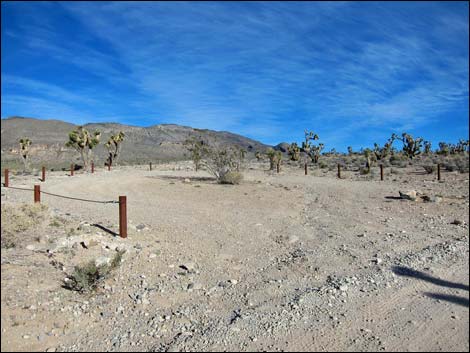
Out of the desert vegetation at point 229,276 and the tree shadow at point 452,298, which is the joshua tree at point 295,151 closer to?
the desert vegetation at point 229,276

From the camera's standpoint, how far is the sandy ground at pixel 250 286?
14.9ft

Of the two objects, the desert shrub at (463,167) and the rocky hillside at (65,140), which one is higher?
the rocky hillside at (65,140)

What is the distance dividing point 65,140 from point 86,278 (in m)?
89.9

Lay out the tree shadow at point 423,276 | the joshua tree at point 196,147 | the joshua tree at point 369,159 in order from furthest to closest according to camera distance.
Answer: the joshua tree at point 369,159 < the joshua tree at point 196,147 < the tree shadow at point 423,276

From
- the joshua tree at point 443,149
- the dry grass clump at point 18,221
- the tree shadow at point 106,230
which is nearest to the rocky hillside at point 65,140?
the joshua tree at point 443,149

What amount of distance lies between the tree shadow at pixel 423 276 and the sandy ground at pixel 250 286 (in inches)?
1.0

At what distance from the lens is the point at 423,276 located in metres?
5.95

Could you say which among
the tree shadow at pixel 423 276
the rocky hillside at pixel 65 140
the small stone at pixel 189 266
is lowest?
the small stone at pixel 189 266

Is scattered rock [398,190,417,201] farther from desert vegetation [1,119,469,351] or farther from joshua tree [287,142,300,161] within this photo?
joshua tree [287,142,300,161]

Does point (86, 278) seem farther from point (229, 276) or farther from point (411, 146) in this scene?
point (411, 146)

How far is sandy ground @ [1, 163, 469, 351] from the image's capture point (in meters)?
4.54

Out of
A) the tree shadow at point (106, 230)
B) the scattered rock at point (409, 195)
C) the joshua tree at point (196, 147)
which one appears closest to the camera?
the tree shadow at point (106, 230)

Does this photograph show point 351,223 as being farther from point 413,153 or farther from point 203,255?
point 413,153

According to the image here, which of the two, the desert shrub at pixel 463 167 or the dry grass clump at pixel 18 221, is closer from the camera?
the dry grass clump at pixel 18 221
